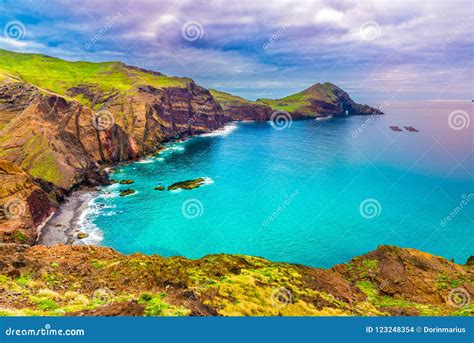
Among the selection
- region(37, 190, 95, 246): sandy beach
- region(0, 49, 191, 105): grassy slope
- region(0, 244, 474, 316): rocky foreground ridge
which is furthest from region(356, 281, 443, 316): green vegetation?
region(0, 49, 191, 105): grassy slope

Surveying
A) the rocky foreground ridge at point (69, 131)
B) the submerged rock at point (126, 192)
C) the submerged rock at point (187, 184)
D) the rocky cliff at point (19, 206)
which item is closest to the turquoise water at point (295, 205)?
A: the submerged rock at point (126, 192)

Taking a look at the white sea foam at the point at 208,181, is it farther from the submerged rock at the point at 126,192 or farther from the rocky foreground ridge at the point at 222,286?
the rocky foreground ridge at the point at 222,286

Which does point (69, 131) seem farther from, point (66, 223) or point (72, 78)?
point (72, 78)

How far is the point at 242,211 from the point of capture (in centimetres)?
6538

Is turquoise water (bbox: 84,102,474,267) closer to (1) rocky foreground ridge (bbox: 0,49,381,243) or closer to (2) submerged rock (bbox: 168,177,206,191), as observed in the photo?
(2) submerged rock (bbox: 168,177,206,191)

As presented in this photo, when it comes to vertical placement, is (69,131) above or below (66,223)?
above

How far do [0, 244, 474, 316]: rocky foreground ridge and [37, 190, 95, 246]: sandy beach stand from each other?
699 inches

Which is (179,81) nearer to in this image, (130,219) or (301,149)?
(301,149)

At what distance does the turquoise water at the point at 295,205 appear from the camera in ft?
170

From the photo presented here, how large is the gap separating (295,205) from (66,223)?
46.2m

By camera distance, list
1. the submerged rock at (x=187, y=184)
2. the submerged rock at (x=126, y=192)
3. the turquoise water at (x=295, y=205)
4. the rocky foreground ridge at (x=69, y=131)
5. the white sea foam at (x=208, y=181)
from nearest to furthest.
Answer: the turquoise water at (x=295, y=205) → the rocky foreground ridge at (x=69, y=131) → the submerged rock at (x=126, y=192) → the submerged rock at (x=187, y=184) → the white sea foam at (x=208, y=181)

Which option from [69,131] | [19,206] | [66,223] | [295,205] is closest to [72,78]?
[69,131]

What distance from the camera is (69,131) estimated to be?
87562 mm

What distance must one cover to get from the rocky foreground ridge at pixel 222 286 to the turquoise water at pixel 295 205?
1392 centimetres
